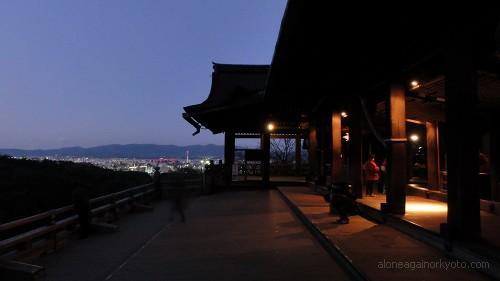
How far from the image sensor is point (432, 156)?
45.0 feet

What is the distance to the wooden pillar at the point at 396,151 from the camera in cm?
896

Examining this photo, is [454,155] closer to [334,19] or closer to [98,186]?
[334,19]

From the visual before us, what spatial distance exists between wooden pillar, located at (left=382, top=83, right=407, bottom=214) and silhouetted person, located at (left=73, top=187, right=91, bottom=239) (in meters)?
6.45

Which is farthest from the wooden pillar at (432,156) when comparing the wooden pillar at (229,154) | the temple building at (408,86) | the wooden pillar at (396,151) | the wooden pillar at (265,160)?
the wooden pillar at (229,154)

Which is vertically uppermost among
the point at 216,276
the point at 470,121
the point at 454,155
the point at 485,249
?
the point at 470,121

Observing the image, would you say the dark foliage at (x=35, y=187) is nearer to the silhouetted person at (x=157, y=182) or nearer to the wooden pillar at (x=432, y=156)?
the silhouetted person at (x=157, y=182)

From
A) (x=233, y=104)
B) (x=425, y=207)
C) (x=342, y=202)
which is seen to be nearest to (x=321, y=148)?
(x=233, y=104)

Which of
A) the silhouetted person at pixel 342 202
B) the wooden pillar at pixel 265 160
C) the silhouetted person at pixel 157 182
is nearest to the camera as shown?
the silhouetted person at pixel 342 202

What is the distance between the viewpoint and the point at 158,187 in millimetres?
19594

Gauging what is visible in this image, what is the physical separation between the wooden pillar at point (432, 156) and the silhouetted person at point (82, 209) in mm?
9620

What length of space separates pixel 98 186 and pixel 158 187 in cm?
476

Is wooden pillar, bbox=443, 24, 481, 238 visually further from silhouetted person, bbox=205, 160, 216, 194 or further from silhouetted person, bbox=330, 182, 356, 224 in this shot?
silhouetted person, bbox=205, 160, 216, 194

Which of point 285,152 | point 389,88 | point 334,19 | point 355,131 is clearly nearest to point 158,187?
point 355,131

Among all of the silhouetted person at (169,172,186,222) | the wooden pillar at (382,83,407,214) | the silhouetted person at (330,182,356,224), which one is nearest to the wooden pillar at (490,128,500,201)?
the wooden pillar at (382,83,407,214)
